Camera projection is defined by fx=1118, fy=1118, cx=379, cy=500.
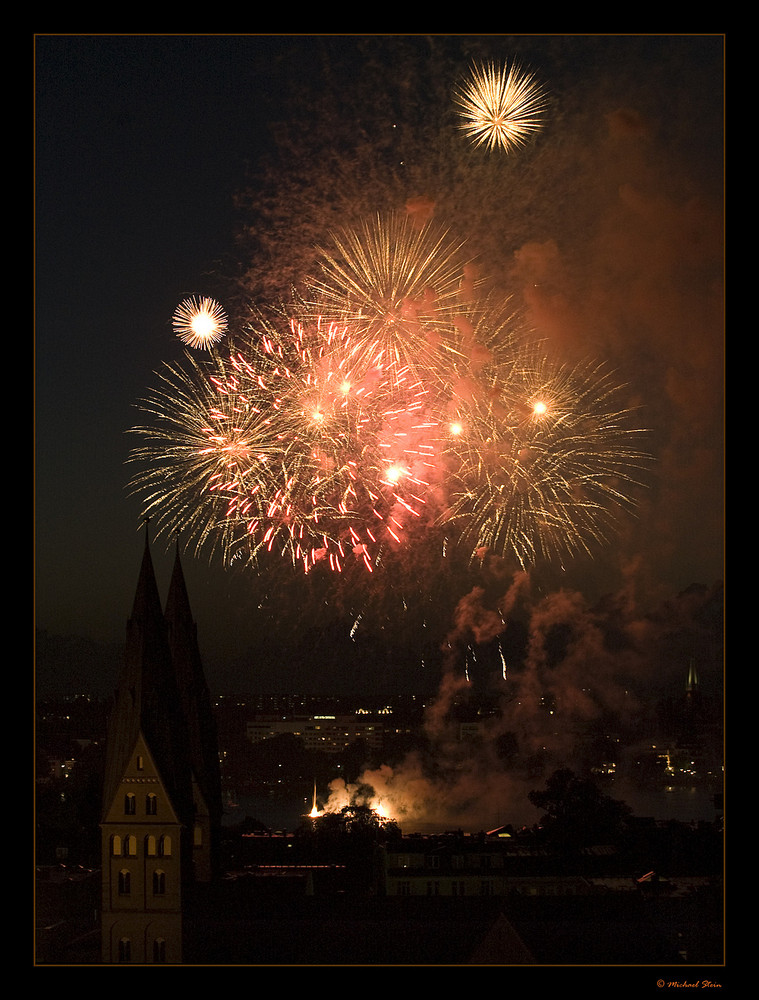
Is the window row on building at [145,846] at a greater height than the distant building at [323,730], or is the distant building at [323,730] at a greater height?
the distant building at [323,730]

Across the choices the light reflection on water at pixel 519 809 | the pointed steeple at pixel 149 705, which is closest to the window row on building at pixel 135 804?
the pointed steeple at pixel 149 705

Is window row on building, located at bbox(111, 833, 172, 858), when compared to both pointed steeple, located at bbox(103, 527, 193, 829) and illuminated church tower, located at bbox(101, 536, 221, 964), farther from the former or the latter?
pointed steeple, located at bbox(103, 527, 193, 829)

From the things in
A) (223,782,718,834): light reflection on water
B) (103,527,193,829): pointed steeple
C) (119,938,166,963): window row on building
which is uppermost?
(103,527,193,829): pointed steeple

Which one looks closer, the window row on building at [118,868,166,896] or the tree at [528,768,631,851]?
the window row on building at [118,868,166,896]

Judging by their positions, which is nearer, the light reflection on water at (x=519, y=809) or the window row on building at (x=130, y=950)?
the window row on building at (x=130, y=950)

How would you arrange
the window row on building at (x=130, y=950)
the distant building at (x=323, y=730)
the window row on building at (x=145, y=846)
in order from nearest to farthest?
1. the window row on building at (x=130, y=950)
2. the window row on building at (x=145, y=846)
3. the distant building at (x=323, y=730)

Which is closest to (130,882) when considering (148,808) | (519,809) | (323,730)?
(148,808)

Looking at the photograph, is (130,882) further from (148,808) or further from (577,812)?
(577,812)

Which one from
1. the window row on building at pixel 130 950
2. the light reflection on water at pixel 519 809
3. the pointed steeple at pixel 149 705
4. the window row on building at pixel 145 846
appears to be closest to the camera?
the window row on building at pixel 130 950

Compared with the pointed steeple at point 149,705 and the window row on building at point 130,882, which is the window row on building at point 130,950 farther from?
the pointed steeple at point 149,705

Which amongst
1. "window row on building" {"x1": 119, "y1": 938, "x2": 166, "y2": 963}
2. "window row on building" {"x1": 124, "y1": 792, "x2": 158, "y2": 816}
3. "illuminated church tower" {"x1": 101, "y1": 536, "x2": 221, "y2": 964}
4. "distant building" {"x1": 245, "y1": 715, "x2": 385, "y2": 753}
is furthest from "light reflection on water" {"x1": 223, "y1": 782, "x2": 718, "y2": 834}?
"window row on building" {"x1": 119, "y1": 938, "x2": 166, "y2": 963}
